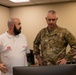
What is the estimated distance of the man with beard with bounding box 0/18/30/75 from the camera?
2506 millimetres

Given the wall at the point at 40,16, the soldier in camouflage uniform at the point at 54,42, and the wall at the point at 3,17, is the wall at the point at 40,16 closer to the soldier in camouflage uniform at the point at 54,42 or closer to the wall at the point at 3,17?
the wall at the point at 3,17

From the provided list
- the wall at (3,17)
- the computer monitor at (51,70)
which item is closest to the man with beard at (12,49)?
the computer monitor at (51,70)

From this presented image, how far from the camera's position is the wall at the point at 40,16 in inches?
235

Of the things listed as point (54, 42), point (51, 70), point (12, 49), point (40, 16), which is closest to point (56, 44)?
point (54, 42)

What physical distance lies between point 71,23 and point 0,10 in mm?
2442

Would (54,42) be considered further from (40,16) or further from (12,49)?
(40,16)

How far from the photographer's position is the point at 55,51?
2502 mm

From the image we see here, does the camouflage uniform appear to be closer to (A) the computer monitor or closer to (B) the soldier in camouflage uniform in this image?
(B) the soldier in camouflage uniform

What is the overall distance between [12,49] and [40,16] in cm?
398

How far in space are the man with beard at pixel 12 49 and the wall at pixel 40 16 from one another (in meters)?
3.66

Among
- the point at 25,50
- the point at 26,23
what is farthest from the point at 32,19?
the point at 25,50

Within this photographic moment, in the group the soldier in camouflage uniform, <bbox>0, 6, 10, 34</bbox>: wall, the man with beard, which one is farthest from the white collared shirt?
<bbox>0, 6, 10, 34</bbox>: wall

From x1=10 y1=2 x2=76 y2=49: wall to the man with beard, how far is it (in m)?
3.66

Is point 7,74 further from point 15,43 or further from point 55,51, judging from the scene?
point 55,51
